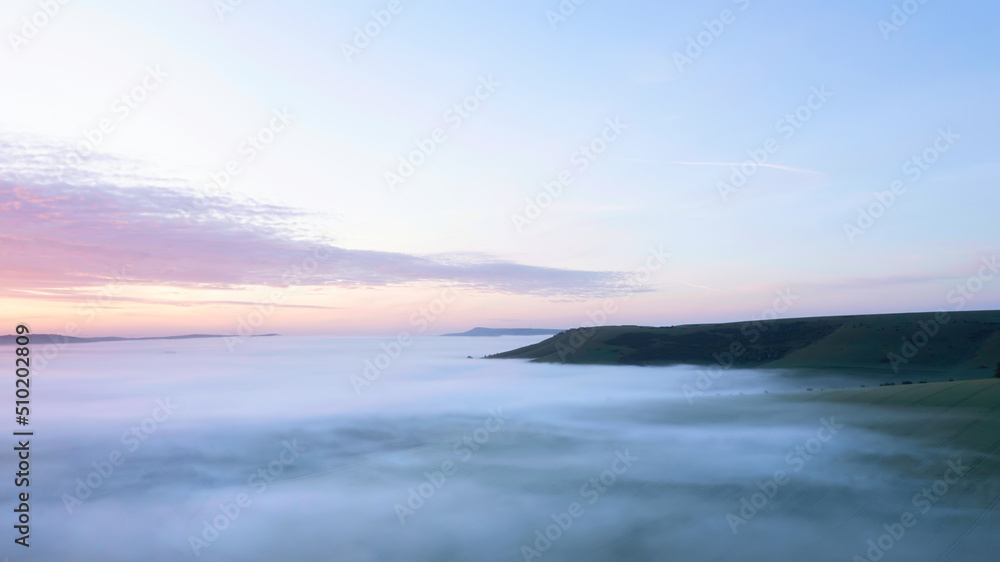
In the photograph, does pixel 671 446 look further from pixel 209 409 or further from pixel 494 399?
pixel 209 409

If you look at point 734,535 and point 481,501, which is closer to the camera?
point 734,535

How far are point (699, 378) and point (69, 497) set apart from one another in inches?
1714

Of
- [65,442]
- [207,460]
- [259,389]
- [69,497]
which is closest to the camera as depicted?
[69,497]

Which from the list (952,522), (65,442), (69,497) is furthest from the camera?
(65,442)

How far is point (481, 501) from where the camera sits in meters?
17.3

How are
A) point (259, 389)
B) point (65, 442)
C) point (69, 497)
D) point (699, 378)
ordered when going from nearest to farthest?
point (69, 497) < point (65, 442) < point (699, 378) < point (259, 389)

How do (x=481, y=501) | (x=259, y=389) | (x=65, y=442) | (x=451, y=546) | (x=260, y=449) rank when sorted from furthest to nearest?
(x=259, y=389) < (x=65, y=442) < (x=260, y=449) < (x=481, y=501) < (x=451, y=546)

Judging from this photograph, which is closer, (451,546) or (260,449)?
(451,546)

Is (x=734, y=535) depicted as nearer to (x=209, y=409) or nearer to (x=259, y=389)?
(x=209, y=409)

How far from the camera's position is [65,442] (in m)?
31.0

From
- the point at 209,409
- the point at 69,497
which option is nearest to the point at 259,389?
the point at 209,409

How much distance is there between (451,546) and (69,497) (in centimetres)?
1588

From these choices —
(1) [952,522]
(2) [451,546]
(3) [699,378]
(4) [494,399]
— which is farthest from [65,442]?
(3) [699,378]

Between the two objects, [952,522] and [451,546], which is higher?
[952,522]
